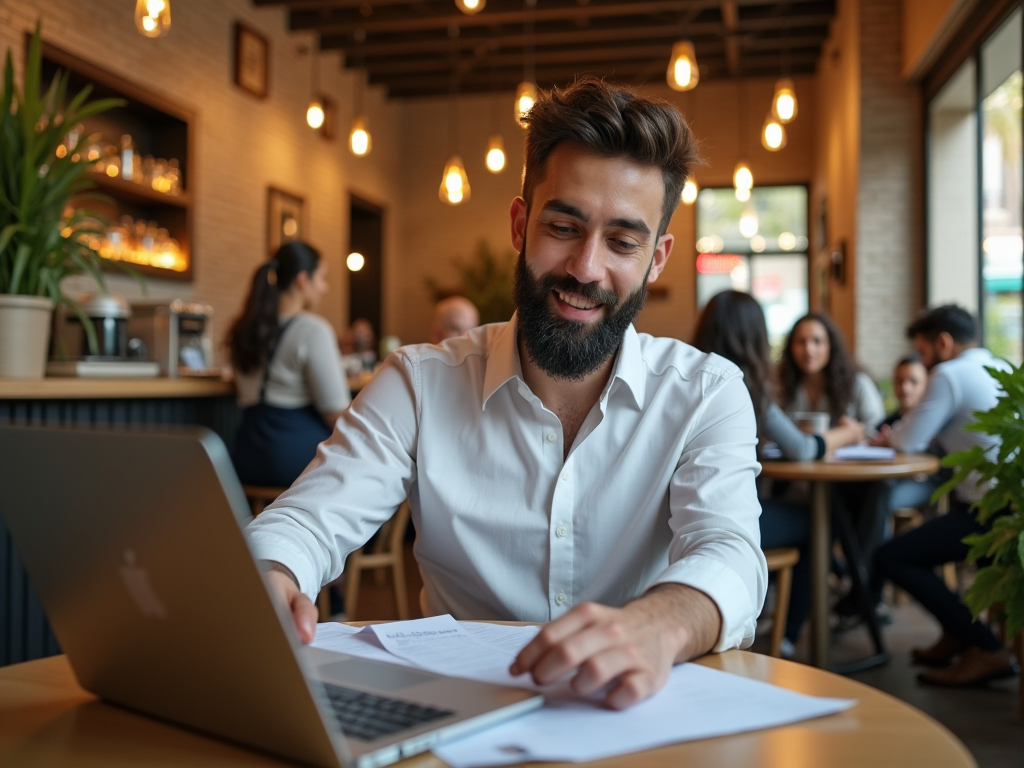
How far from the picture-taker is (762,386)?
10.7 ft

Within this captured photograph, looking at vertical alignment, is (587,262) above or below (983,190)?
below

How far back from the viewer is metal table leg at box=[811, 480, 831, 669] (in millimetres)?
3258

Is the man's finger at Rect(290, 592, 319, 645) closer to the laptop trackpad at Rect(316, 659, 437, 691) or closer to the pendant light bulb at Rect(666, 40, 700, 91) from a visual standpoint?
the laptop trackpad at Rect(316, 659, 437, 691)

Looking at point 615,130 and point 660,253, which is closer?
point 615,130

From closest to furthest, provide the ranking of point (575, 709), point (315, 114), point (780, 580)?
point (575, 709) < point (780, 580) < point (315, 114)

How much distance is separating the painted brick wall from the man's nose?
596 centimetres

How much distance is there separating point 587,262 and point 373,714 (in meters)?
0.78

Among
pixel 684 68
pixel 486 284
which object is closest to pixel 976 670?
pixel 684 68

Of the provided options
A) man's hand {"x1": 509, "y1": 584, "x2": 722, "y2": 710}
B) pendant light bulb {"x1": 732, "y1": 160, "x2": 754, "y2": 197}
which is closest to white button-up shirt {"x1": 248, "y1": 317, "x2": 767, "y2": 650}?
man's hand {"x1": 509, "y1": 584, "x2": 722, "y2": 710}

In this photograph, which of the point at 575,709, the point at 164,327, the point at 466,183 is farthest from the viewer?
the point at 466,183

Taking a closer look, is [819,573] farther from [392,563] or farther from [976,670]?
[392,563]

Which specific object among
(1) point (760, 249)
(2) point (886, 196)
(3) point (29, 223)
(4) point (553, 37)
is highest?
(4) point (553, 37)

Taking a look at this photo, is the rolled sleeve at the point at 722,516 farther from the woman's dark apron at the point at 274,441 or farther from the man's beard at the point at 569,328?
the woman's dark apron at the point at 274,441

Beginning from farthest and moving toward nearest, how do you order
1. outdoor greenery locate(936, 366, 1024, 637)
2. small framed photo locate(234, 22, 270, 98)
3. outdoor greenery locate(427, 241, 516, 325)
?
outdoor greenery locate(427, 241, 516, 325)
small framed photo locate(234, 22, 270, 98)
outdoor greenery locate(936, 366, 1024, 637)
